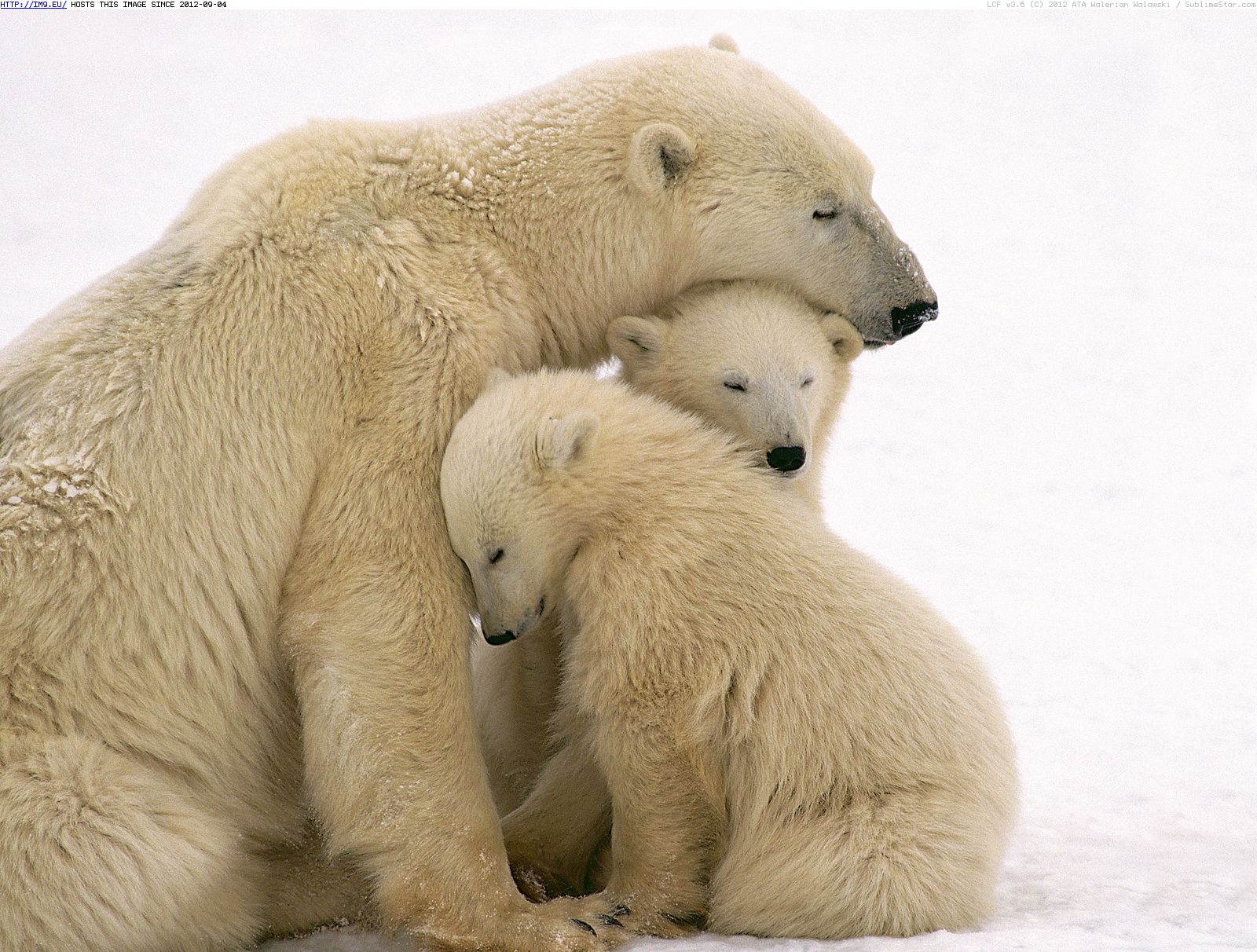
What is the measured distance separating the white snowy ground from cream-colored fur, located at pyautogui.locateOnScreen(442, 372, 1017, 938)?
0.18 m

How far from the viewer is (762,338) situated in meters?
4.30

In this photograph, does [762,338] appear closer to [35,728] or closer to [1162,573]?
[35,728]

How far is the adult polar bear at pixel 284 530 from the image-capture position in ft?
11.7

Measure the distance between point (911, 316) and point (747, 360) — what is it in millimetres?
631

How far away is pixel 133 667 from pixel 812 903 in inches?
71.2

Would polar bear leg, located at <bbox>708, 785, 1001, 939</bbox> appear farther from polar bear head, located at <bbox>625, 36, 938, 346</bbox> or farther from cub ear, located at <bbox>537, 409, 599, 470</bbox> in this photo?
polar bear head, located at <bbox>625, 36, 938, 346</bbox>

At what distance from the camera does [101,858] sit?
339 cm

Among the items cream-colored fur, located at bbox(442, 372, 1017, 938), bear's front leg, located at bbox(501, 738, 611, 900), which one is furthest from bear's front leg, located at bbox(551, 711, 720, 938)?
bear's front leg, located at bbox(501, 738, 611, 900)

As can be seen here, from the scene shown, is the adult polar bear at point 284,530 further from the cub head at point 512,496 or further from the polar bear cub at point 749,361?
the polar bear cub at point 749,361

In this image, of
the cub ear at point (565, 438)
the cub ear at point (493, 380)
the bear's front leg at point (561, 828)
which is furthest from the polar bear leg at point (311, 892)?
the cub ear at point (493, 380)

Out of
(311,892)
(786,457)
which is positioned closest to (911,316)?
(786,457)

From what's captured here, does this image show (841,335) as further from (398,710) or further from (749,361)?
(398,710)

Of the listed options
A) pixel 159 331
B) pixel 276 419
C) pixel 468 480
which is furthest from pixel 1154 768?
pixel 159 331

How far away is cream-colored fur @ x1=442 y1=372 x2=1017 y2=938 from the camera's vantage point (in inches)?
144
